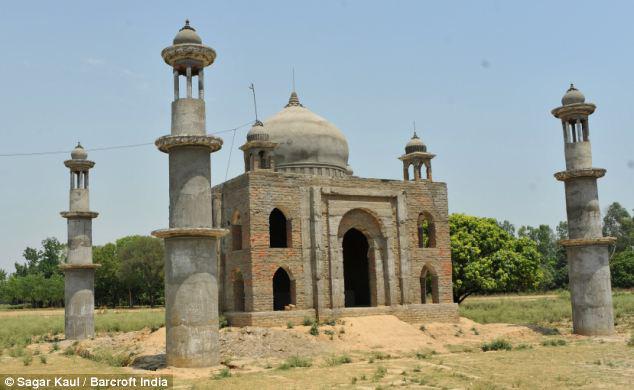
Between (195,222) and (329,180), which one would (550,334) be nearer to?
(329,180)

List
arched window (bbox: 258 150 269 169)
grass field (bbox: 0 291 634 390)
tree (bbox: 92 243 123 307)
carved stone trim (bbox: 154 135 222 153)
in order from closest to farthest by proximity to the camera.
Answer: grass field (bbox: 0 291 634 390) < carved stone trim (bbox: 154 135 222 153) < arched window (bbox: 258 150 269 169) < tree (bbox: 92 243 123 307)

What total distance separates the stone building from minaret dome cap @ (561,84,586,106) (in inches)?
223

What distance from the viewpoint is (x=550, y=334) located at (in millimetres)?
24281

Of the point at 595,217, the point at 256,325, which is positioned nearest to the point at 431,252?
the point at 595,217

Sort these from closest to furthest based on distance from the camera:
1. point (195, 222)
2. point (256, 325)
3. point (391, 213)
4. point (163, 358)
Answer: point (195, 222), point (163, 358), point (256, 325), point (391, 213)

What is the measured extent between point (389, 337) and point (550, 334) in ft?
22.1

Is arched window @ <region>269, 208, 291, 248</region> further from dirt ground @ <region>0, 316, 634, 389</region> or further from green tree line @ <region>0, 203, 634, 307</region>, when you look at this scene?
green tree line @ <region>0, 203, 634, 307</region>

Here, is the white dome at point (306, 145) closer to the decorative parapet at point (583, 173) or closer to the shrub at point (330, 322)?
the shrub at point (330, 322)

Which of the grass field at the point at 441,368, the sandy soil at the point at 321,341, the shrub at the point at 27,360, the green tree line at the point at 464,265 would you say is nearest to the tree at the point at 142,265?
the green tree line at the point at 464,265

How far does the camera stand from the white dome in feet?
87.5

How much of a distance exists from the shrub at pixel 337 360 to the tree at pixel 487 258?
22.2 m

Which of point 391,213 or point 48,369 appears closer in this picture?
point 48,369

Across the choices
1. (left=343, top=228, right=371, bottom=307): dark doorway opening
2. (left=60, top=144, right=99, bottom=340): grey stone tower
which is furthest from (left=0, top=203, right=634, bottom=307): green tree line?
(left=60, top=144, right=99, bottom=340): grey stone tower

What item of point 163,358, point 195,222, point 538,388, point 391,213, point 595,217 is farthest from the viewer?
point 391,213
